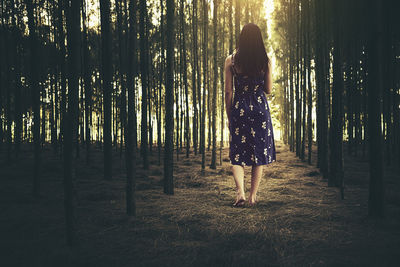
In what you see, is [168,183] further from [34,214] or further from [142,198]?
[34,214]

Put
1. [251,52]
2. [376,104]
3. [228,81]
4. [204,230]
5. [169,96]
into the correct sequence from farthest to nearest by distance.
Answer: [169,96]
[228,81]
[251,52]
[376,104]
[204,230]

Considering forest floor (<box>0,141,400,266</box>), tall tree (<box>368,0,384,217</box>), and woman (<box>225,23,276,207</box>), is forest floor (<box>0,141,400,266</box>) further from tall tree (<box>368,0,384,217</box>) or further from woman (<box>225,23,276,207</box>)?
woman (<box>225,23,276,207</box>)

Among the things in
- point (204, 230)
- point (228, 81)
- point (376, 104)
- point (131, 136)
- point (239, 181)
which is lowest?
point (204, 230)

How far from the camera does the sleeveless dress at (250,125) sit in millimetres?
3379

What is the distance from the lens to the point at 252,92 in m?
3.43

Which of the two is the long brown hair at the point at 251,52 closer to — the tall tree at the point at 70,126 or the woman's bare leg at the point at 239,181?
the woman's bare leg at the point at 239,181

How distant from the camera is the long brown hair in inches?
129

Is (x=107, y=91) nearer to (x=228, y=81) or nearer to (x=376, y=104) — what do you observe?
(x=228, y=81)

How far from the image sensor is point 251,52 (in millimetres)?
3295

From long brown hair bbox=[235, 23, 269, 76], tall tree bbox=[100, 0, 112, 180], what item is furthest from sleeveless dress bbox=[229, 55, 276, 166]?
tall tree bbox=[100, 0, 112, 180]

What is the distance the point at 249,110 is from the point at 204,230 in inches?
62.8

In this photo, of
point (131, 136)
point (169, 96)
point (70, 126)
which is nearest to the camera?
point (70, 126)

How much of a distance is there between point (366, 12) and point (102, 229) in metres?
3.24

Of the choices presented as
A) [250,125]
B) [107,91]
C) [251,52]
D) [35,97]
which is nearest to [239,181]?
[250,125]
